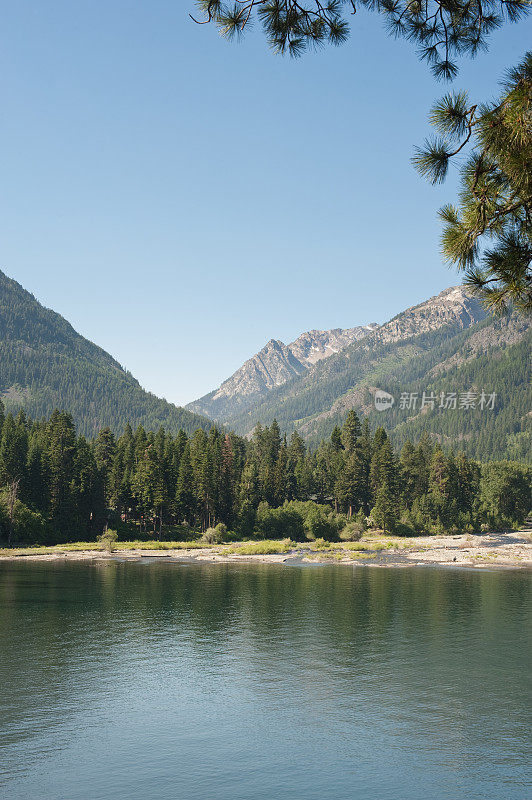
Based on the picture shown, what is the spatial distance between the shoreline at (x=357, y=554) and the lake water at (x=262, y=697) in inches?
1349

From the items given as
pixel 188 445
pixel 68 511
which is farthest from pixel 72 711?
pixel 188 445

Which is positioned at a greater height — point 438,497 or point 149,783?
point 438,497

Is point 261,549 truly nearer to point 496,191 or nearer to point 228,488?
point 228,488

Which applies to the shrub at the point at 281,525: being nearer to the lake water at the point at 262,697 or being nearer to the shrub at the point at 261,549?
the shrub at the point at 261,549

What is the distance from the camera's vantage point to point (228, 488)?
458ft

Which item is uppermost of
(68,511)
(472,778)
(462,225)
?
(462,225)

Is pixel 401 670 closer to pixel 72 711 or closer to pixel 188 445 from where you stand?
pixel 72 711

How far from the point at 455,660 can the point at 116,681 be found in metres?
21.0

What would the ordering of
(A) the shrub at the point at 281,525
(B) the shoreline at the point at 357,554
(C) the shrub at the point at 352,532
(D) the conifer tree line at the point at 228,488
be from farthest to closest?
(A) the shrub at the point at 281,525 → (C) the shrub at the point at 352,532 → (D) the conifer tree line at the point at 228,488 → (B) the shoreline at the point at 357,554

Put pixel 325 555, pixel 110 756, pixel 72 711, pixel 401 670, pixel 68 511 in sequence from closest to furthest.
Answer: pixel 110 756 < pixel 72 711 < pixel 401 670 < pixel 325 555 < pixel 68 511

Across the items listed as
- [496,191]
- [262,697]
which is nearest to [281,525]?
[262,697]

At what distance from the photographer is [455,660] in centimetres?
3800

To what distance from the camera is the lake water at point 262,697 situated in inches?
907

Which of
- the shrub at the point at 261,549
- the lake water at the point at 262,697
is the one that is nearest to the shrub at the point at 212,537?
the shrub at the point at 261,549
